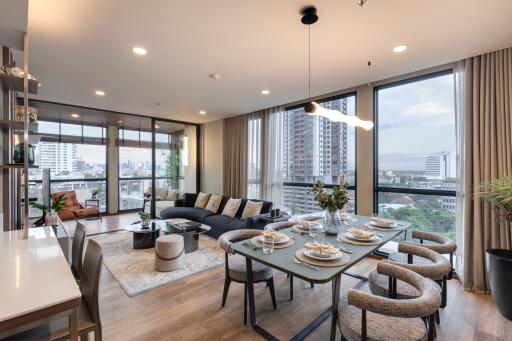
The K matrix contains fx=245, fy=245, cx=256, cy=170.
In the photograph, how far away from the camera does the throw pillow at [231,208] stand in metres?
4.98

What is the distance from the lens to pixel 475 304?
2.53 meters

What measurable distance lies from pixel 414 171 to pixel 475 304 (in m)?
1.69

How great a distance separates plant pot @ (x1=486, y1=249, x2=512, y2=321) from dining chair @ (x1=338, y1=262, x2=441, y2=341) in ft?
4.37

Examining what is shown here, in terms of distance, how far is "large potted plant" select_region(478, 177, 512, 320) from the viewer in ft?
7.34

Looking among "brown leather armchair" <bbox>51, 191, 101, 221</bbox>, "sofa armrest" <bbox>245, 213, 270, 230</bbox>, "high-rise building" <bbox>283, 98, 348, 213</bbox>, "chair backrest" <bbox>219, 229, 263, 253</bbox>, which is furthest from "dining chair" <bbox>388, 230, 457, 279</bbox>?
"brown leather armchair" <bbox>51, 191, 101, 221</bbox>

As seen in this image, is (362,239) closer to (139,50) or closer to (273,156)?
(139,50)

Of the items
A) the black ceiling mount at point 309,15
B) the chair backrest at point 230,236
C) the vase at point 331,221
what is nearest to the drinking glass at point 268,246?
the chair backrest at point 230,236

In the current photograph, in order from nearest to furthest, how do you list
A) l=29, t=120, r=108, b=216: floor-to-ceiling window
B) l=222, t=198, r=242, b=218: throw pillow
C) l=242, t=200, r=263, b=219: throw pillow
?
l=242, t=200, r=263, b=219: throw pillow → l=222, t=198, r=242, b=218: throw pillow → l=29, t=120, r=108, b=216: floor-to-ceiling window

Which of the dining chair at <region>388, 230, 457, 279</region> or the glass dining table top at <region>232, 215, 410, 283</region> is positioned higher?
the glass dining table top at <region>232, 215, 410, 283</region>

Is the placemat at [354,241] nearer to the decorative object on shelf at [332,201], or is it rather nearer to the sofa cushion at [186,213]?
the decorative object on shelf at [332,201]

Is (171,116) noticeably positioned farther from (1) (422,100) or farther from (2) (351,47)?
(1) (422,100)

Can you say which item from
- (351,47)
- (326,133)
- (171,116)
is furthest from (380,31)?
(171,116)

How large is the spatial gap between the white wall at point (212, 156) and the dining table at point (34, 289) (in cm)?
497

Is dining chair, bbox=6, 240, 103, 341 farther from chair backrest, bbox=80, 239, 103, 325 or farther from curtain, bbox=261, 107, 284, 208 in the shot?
curtain, bbox=261, 107, 284, 208
